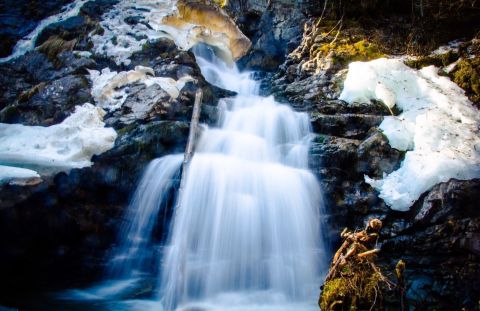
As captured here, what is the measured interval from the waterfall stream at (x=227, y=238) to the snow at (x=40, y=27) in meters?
6.40

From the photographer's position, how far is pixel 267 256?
562 cm

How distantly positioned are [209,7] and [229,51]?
1.72 m

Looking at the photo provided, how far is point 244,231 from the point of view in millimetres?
5777

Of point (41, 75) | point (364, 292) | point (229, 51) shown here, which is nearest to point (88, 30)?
point (41, 75)

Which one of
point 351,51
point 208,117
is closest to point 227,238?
point 208,117

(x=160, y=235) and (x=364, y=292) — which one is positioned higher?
(x=160, y=235)

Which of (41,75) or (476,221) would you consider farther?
(41,75)

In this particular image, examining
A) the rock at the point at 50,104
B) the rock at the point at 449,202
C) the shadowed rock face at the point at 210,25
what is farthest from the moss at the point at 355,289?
the shadowed rock face at the point at 210,25

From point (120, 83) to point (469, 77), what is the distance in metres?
8.16

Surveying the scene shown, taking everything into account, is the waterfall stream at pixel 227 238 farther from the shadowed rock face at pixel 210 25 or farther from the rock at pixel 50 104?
the shadowed rock face at pixel 210 25

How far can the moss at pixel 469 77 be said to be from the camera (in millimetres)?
7236

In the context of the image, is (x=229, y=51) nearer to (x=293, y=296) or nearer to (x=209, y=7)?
(x=209, y=7)

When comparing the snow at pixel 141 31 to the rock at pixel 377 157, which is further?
the snow at pixel 141 31

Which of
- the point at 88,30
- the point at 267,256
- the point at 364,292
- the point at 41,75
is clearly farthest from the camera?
the point at 88,30
